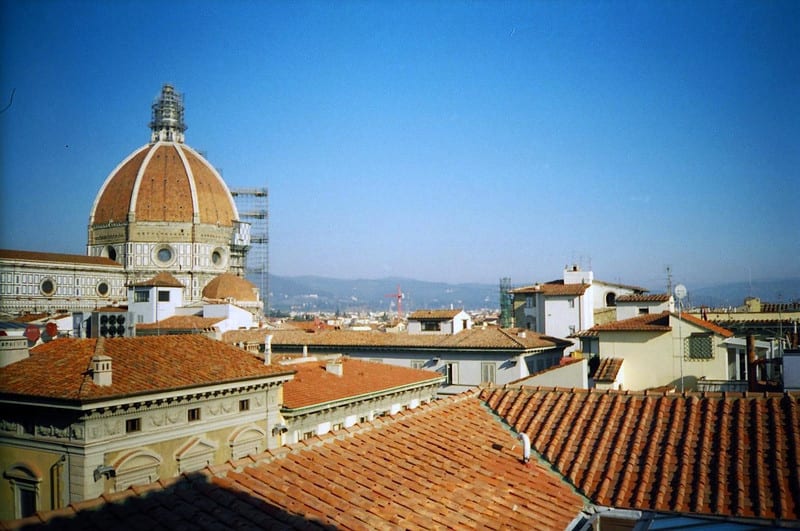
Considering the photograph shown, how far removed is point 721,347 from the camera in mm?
20281

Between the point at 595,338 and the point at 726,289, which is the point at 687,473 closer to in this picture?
the point at 595,338

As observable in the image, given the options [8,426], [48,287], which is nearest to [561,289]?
[8,426]

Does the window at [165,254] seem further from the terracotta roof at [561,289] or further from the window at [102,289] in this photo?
the terracotta roof at [561,289]

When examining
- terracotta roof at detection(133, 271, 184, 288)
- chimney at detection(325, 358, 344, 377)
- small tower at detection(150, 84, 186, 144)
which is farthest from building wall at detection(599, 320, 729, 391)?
small tower at detection(150, 84, 186, 144)

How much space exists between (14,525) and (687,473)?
274 inches

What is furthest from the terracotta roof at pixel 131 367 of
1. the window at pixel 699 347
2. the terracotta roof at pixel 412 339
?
the terracotta roof at pixel 412 339

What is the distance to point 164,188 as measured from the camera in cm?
8656

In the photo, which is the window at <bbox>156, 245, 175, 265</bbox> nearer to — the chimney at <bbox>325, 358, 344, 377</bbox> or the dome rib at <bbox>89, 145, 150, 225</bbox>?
the dome rib at <bbox>89, 145, 150, 225</bbox>

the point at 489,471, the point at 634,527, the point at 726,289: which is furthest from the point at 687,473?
the point at 726,289

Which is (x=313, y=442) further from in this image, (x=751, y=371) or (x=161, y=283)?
(x=161, y=283)

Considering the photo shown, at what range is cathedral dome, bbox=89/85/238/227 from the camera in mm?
85438

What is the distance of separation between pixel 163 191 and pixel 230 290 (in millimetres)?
22657

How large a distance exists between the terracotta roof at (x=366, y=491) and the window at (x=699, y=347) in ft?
41.5

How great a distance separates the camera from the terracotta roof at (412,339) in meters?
32.5
